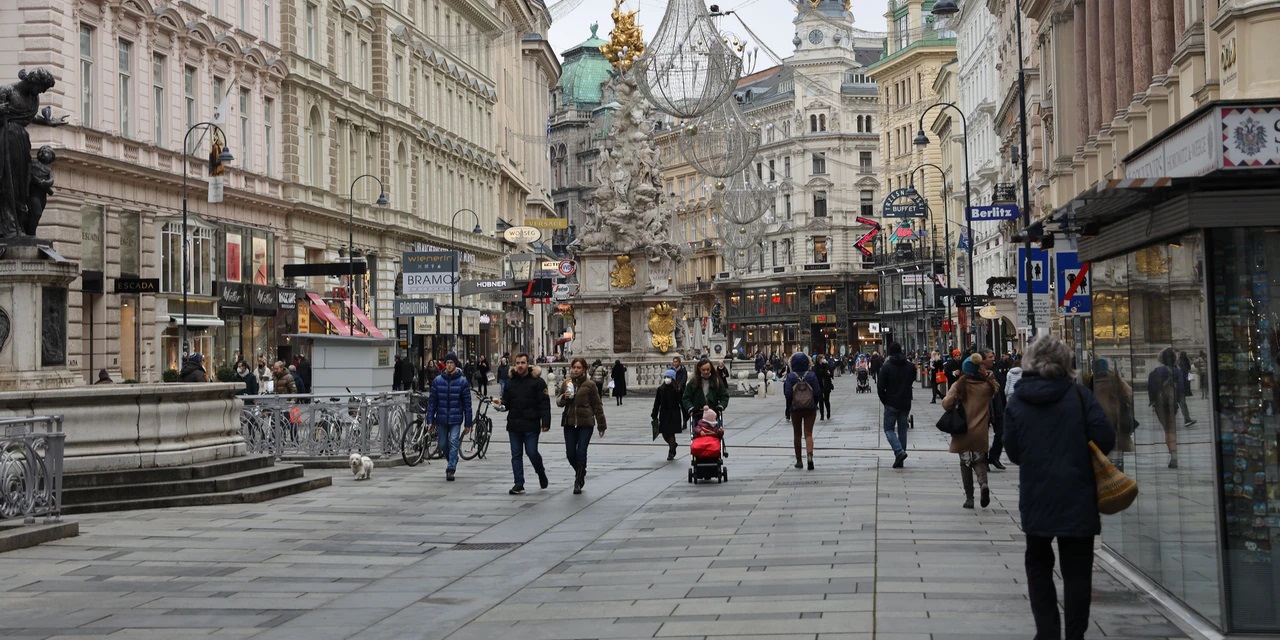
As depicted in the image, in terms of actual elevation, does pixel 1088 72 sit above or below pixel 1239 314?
above

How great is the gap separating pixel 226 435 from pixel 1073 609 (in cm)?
1301

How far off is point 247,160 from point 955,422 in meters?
36.3

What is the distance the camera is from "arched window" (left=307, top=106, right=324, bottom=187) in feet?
178

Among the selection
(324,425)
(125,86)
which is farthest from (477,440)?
(125,86)

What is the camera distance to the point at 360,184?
2367 inches

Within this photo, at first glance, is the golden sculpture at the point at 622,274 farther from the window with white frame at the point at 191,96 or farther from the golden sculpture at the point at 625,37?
the window with white frame at the point at 191,96

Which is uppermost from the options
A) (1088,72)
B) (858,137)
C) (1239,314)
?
(858,137)

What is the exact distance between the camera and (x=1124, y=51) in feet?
109

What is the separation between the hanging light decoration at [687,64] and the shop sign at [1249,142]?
2819 cm

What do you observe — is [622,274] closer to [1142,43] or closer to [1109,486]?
[1142,43]

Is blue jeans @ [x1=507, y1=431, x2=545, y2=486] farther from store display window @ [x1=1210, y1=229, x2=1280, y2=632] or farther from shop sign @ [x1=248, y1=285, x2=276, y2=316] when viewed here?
shop sign @ [x1=248, y1=285, x2=276, y2=316]

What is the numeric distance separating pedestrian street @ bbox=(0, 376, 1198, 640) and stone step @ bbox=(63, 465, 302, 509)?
390 mm

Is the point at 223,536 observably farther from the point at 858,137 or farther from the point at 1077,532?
the point at 858,137

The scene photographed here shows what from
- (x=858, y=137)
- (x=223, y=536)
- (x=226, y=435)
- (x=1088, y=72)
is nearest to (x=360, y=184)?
(x=1088, y=72)
